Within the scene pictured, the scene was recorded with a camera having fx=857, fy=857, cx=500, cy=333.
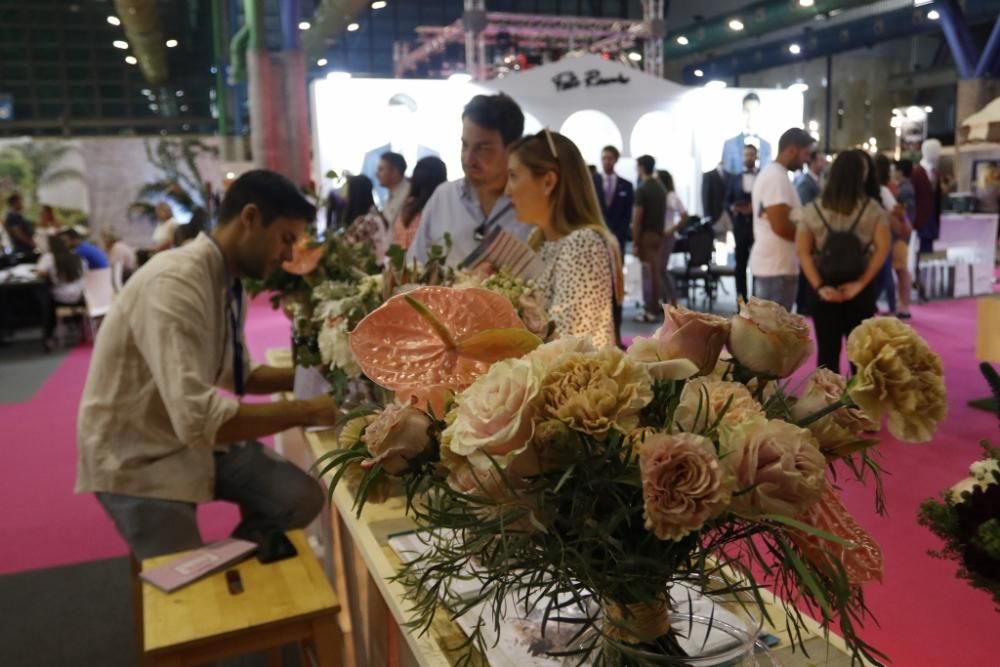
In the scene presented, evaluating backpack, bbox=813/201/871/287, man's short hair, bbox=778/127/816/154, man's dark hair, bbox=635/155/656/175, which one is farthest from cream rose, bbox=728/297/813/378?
man's dark hair, bbox=635/155/656/175

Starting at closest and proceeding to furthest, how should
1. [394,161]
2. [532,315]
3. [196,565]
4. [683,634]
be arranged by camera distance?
[683,634]
[532,315]
[196,565]
[394,161]

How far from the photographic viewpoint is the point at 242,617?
5.79 ft

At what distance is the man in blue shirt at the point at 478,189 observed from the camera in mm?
2686

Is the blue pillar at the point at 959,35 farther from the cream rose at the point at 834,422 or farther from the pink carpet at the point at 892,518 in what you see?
the cream rose at the point at 834,422

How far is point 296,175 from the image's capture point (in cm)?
1198

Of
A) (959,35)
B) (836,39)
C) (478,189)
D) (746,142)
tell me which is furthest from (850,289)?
(836,39)

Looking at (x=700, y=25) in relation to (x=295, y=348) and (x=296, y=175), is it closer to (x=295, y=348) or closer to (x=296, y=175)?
(x=296, y=175)

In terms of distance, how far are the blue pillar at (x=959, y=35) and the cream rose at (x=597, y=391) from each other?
1513 centimetres

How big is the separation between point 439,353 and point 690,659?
38 centimetres

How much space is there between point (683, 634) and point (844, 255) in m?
3.51

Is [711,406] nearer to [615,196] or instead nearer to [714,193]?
[615,196]

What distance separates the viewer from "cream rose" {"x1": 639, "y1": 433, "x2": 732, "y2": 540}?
631 mm

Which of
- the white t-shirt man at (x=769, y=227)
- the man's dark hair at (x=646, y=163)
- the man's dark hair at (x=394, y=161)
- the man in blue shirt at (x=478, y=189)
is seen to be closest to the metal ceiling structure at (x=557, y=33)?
the man's dark hair at (x=646, y=163)

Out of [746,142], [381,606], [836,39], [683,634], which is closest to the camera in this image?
[683,634]
